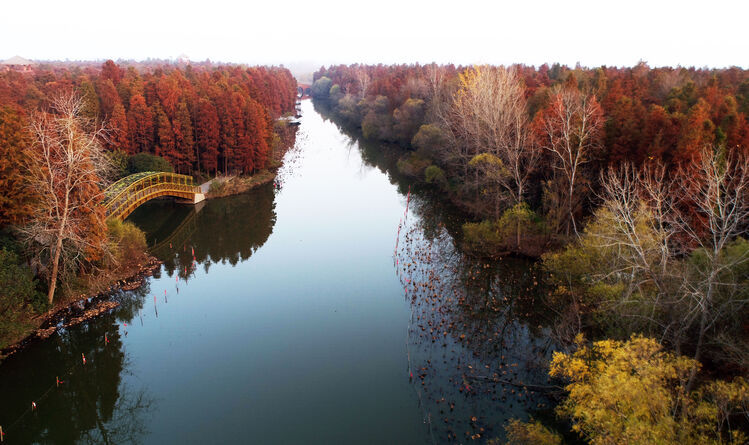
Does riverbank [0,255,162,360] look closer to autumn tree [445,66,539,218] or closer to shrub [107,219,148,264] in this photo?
shrub [107,219,148,264]

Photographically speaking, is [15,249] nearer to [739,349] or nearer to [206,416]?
[206,416]

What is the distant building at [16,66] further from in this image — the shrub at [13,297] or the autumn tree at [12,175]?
the shrub at [13,297]

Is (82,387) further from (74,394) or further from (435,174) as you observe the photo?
(435,174)

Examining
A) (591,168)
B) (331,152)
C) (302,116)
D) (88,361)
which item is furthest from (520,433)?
(302,116)

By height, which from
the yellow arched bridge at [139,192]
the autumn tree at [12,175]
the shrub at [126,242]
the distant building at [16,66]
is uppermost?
the distant building at [16,66]

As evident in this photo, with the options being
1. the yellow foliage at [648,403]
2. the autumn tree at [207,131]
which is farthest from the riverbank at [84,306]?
the yellow foliage at [648,403]

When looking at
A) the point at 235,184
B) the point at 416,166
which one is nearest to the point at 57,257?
the point at 235,184

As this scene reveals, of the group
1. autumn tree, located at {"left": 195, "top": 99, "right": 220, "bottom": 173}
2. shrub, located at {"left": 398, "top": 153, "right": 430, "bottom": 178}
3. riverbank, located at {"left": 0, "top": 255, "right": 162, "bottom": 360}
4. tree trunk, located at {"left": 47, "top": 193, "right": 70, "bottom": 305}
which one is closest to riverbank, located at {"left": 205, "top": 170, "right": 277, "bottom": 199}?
autumn tree, located at {"left": 195, "top": 99, "right": 220, "bottom": 173}

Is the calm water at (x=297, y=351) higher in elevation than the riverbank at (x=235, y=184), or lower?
lower
